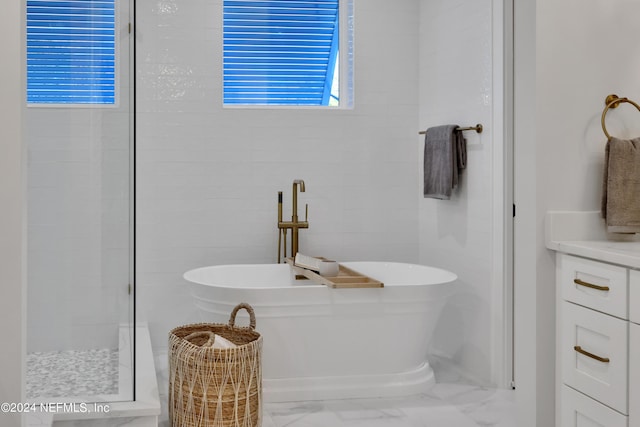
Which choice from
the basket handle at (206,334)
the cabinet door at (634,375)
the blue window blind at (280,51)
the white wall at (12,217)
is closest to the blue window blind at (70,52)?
the white wall at (12,217)

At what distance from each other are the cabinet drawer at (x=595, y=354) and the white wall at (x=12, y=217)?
1841mm

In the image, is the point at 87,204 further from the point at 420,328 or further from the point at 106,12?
the point at 420,328

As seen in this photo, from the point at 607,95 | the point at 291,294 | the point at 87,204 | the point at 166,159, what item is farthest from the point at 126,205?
the point at 607,95

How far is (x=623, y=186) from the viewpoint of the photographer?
2352 millimetres

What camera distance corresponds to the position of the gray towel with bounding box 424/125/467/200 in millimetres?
4035

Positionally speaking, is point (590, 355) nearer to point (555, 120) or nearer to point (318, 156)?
point (555, 120)

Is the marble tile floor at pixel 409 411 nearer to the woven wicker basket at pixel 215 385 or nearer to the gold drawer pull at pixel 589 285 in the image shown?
the woven wicker basket at pixel 215 385

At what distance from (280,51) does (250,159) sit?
88 cm

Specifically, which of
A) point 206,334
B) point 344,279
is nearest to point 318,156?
point 344,279

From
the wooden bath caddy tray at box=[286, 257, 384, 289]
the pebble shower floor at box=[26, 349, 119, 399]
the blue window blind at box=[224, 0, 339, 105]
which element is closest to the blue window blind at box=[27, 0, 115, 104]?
the pebble shower floor at box=[26, 349, 119, 399]

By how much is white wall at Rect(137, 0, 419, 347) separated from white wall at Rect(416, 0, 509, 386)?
246 millimetres

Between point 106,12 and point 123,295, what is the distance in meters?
1.14

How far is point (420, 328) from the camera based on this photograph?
3.55 metres

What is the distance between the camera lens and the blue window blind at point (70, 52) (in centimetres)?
212
